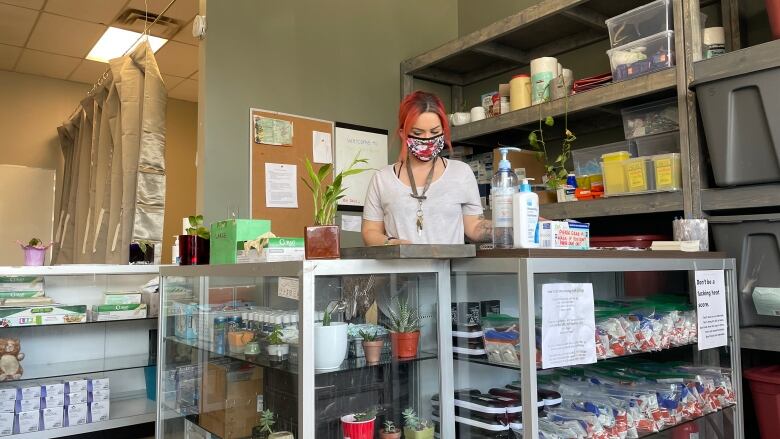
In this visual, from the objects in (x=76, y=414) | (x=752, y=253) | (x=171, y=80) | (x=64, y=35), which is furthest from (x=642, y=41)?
(x=171, y=80)

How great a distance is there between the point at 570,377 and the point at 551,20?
83.4 inches

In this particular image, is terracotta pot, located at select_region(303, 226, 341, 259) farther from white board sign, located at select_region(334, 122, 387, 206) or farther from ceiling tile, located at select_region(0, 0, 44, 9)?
ceiling tile, located at select_region(0, 0, 44, 9)

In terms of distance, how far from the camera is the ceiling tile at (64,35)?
470 centimetres

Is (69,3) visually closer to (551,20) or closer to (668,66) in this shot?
(551,20)

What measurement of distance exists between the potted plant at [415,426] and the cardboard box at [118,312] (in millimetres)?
2073

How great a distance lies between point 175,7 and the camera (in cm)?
452

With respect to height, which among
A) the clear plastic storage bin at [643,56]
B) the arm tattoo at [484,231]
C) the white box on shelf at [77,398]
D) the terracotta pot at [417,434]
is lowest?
the white box on shelf at [77,398]

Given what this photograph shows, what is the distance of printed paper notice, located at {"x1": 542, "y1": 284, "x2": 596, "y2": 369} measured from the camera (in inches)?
50.9

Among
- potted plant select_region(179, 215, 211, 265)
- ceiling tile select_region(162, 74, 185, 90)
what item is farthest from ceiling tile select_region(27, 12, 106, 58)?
potted plant select_region(179, 215, 211, 265)

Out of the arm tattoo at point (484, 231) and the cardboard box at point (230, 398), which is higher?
the arm tattoo at point (484, 231)

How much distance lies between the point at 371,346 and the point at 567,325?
0.49 m

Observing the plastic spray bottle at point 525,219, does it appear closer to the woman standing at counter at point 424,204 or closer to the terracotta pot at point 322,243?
the terracotta pot at point 322,243

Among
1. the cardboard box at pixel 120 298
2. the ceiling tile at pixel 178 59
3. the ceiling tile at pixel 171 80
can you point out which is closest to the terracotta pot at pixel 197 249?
the cardboard box at pixel 120 298

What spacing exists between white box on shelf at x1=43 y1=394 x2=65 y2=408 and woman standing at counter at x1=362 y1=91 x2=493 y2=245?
1772 millimetres
